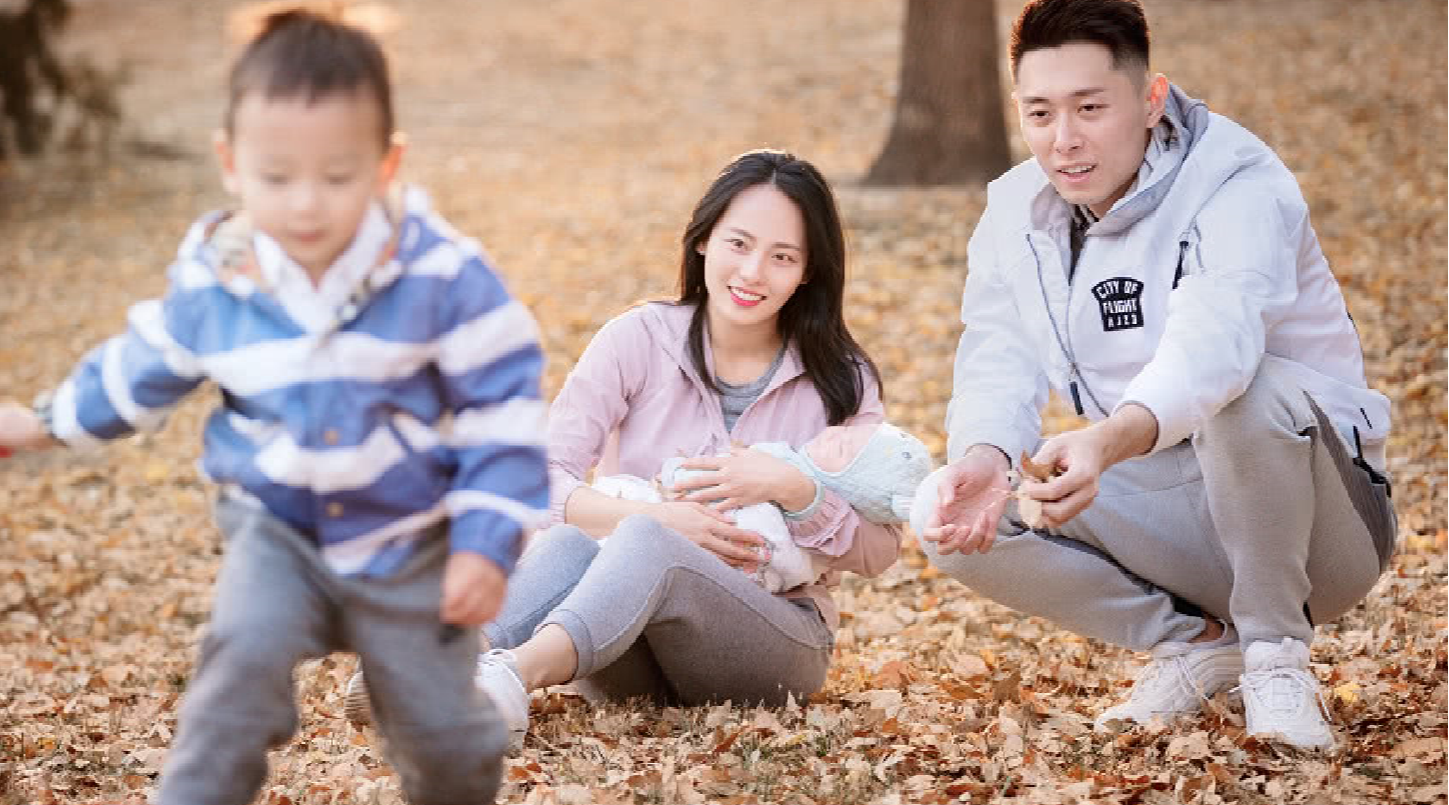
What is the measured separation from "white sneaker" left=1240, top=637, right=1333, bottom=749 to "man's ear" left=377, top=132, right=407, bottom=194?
218 centimetres

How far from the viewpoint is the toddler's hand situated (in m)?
2.51

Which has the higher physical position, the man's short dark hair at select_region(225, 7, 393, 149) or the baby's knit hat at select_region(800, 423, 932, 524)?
the man's short dark hair at select_region(225, 7, 393, 149)

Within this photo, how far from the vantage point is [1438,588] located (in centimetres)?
527

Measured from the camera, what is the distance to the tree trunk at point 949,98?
11.8m

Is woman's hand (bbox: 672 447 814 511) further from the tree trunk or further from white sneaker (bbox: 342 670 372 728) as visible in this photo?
the tree trunk

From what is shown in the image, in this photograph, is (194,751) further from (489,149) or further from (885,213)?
(489,149)

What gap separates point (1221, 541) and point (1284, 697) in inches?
14.4

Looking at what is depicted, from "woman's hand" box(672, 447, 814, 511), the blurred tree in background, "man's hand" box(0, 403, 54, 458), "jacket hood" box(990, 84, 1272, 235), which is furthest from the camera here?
the blurred tree in background

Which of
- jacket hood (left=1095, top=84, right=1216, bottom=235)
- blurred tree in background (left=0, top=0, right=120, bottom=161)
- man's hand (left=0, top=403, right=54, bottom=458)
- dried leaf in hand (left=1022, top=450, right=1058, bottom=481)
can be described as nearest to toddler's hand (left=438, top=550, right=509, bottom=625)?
man's hand (left=0, top=403, right=54, bottom=458)

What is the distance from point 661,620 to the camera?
388 centimetres

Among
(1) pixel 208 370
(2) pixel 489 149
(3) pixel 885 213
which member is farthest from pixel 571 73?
(1) pixel 208 370

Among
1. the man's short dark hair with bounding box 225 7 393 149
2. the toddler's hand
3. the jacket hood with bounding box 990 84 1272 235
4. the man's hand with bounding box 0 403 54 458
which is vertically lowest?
the toddler's hand

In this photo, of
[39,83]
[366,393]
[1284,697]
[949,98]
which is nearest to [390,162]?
[366,393]

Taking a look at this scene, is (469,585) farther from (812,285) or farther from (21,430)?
(812,285)
